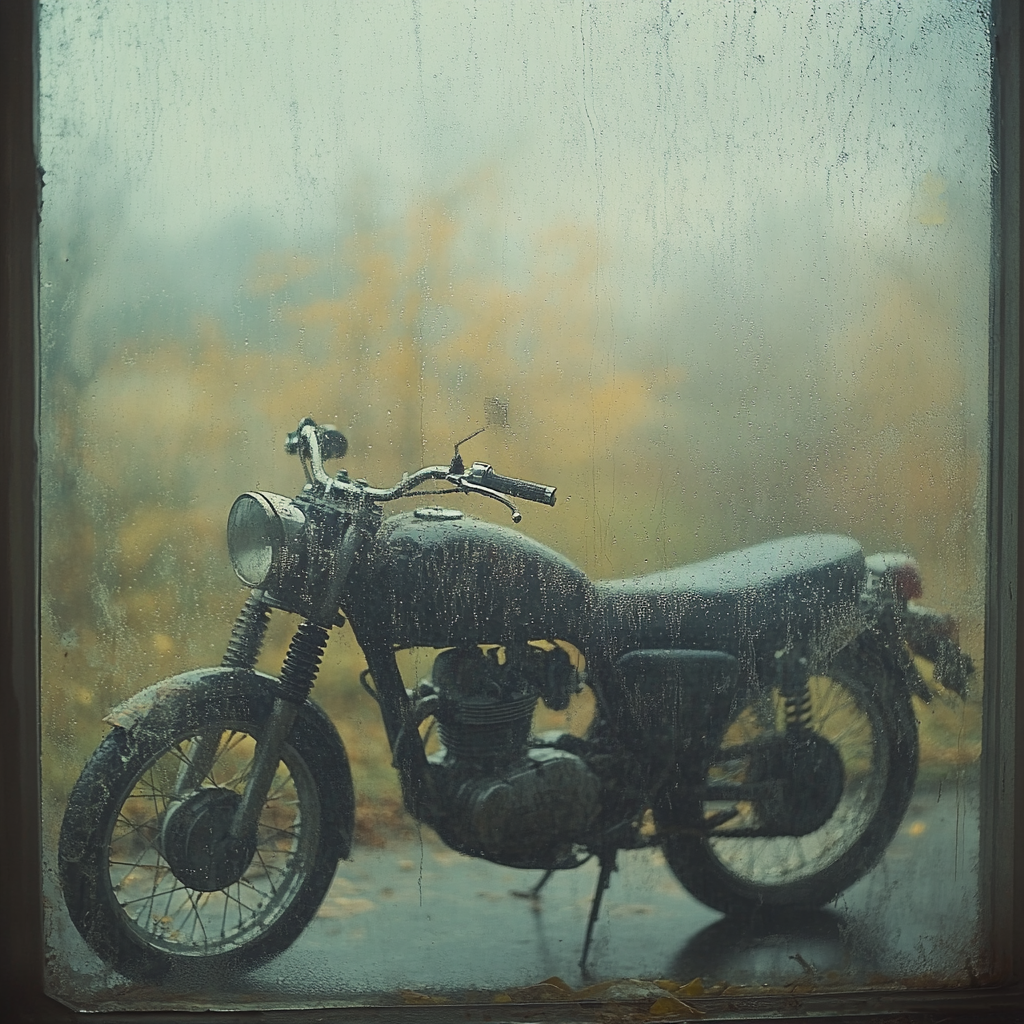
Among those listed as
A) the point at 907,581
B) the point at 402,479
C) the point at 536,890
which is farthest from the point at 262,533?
the point at 907,581

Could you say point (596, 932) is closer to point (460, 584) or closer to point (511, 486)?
point (460, 584)

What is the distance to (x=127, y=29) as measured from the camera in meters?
1.84

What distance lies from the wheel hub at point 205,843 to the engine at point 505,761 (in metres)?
0.40

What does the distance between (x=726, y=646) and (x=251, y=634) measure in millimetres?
934

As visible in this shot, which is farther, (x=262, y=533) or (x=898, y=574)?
(x=898, y=574)

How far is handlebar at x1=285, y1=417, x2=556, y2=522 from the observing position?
1.84m

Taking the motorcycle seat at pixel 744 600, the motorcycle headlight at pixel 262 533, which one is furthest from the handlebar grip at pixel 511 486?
the motorcycle headlight at pixel 262 533

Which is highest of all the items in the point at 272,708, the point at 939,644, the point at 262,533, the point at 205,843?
the point at 262,533

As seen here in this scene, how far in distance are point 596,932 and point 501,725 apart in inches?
18.3

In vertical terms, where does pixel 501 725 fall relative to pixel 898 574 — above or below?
below

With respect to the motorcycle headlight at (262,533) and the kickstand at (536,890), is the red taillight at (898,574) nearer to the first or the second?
the kickstand at (536,890)

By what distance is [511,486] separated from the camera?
72.7 inches

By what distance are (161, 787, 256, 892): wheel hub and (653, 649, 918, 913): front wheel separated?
83 centimetres

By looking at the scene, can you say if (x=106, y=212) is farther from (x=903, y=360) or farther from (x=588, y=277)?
(x=903, y=360)
